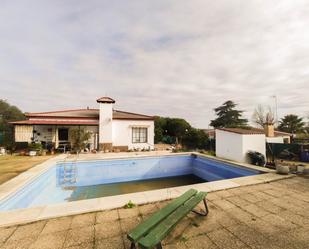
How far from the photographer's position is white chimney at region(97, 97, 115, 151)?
1664 cm

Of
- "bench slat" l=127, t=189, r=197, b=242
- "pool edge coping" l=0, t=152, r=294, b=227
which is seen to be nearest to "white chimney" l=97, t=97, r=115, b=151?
"pool edge coping" l=0, t=152, r=294, b=227

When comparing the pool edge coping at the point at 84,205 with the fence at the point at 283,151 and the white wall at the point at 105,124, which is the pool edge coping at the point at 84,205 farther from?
the white wall at the point at 105,124

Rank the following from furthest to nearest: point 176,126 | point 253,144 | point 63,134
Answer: point 176,126 → point 63,134 → point 253,144

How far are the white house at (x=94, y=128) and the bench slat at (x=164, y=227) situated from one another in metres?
14.4

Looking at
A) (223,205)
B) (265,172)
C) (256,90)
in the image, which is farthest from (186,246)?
(256,90)

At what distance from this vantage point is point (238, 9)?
7.68 m

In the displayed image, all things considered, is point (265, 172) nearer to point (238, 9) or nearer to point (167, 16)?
point (238, 9)

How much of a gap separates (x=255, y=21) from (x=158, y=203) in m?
10.3

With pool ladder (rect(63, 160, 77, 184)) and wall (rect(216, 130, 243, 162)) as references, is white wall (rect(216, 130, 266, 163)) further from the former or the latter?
pool ladder (rect(63, 160, 77, 184))

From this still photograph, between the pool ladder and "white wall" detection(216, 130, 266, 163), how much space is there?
1115 centimetres

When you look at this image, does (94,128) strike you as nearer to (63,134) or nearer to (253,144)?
(63,134)

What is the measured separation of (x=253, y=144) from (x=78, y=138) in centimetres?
1488

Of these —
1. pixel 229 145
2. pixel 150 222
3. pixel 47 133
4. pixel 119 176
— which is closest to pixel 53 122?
pixel 47 133

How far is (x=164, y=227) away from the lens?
8.37ft
